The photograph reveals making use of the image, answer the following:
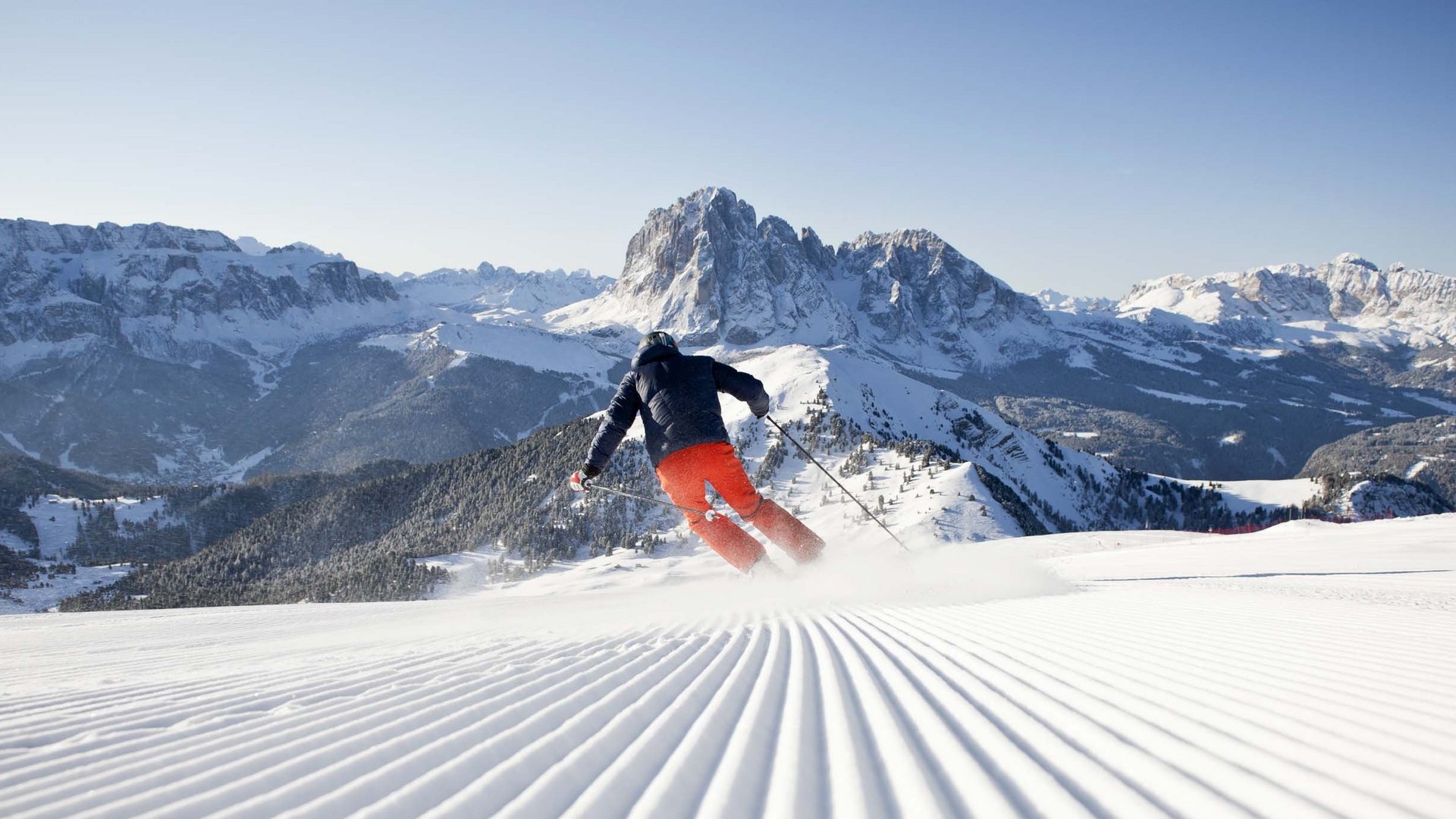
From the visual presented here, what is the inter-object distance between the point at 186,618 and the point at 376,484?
409ft

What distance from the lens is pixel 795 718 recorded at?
3471mm

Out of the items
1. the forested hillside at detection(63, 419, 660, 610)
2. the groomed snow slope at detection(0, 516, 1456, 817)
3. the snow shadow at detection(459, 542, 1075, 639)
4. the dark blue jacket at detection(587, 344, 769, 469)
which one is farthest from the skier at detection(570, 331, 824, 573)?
the forested hillside at detection(63, 419, 660, 610)

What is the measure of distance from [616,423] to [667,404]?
3.01ft

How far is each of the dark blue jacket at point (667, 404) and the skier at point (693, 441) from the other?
1 cm

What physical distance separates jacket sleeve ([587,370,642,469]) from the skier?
0.04 feet

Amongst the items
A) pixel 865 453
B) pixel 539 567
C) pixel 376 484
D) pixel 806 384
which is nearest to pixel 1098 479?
pixel 806 384

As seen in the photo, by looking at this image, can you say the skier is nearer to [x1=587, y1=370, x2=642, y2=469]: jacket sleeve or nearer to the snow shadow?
[x1=587, y1=370, x2=642, y2=469]: jacket sleeve

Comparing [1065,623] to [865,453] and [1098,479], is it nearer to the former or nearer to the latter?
[865,453]

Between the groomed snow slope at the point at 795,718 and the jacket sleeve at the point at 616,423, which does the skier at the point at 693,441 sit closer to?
the jacket sleeve at the point at 616,423

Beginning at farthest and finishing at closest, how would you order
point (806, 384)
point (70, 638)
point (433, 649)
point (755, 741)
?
point (806, 384), point (70, 638), point (433, 649), point (755, 741)

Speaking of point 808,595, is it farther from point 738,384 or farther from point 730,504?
point 738,384

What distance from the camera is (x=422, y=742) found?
10.5 ft

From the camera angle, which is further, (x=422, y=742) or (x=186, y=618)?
(x=186, y=618)

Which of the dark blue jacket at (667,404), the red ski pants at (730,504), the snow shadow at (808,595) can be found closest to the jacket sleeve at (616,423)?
the dark blue jacket at (667,404)
